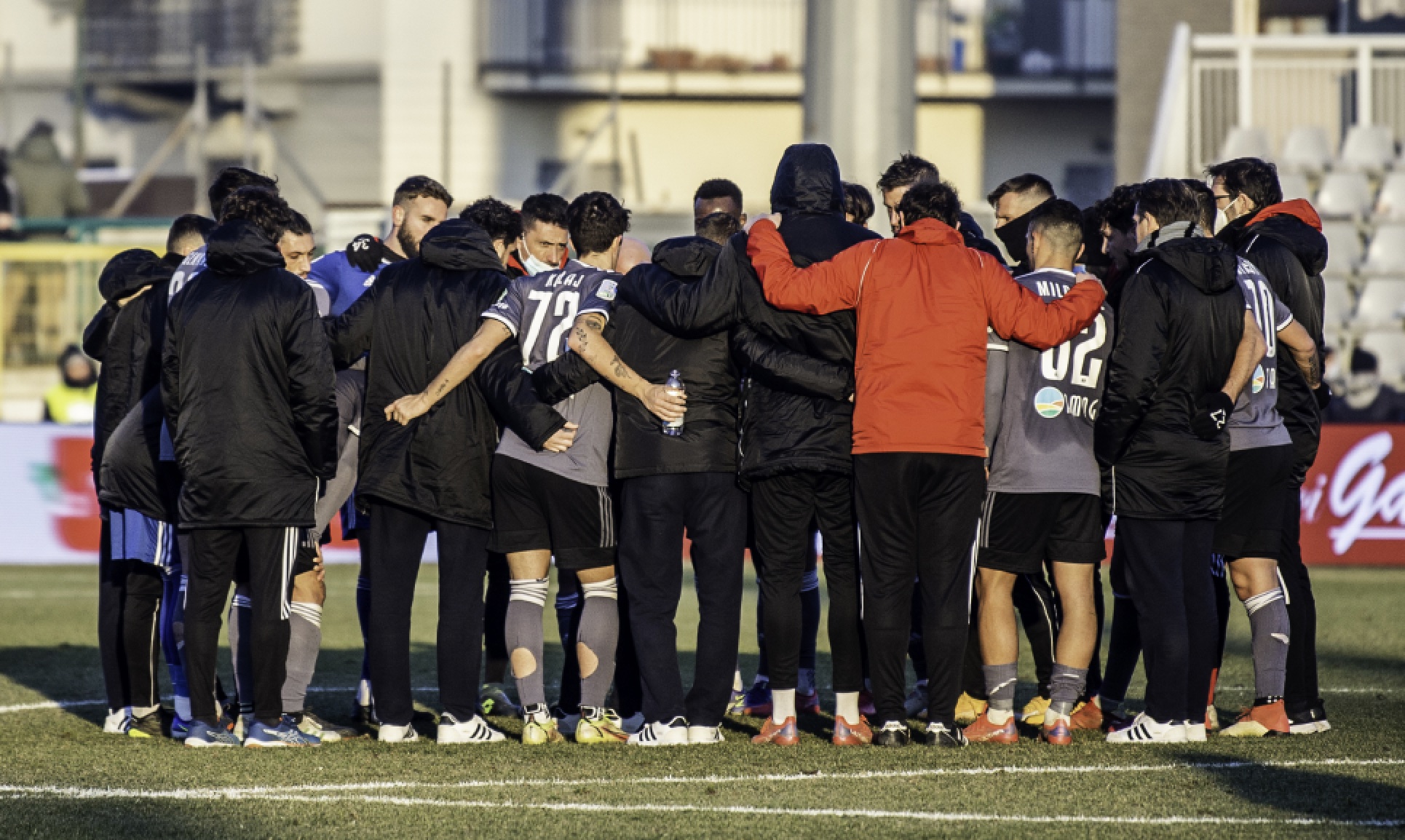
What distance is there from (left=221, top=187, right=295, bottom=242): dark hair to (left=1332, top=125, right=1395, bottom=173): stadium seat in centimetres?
1631

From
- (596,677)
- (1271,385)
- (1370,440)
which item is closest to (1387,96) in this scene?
(1370,440)

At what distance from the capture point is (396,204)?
7.82 m

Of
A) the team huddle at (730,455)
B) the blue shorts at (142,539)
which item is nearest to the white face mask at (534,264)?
the team huddle at (730,455)

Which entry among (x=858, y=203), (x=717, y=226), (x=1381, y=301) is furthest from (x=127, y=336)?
(x=1381, y=301)

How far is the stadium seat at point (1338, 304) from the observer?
19.7 m

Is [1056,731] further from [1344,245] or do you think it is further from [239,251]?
[1344,245]

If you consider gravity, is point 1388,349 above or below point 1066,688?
above

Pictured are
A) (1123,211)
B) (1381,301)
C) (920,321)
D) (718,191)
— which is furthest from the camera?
(1381,301)

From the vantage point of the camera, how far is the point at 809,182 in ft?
22.3

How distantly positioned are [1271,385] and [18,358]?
1835 centimetres

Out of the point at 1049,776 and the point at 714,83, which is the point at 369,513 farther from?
the point at 714,83

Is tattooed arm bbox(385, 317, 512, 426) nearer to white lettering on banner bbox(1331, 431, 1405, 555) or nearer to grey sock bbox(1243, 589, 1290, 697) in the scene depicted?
grey sock bbox(1243, 589, 1290, 697)

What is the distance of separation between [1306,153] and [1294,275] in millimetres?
14282

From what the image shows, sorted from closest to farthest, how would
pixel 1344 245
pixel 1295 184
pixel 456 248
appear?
pixel 456 248
pixel 1295 184
pixel 1344 245
